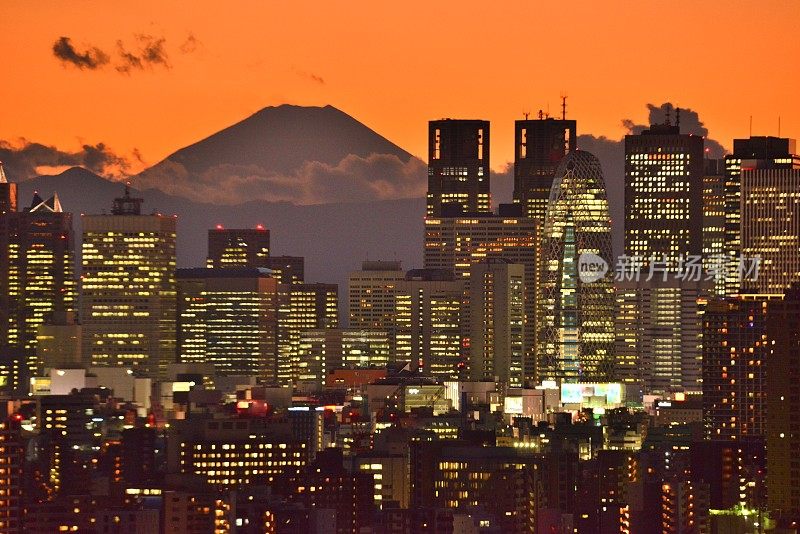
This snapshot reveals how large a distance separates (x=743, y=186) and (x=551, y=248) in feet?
30.5

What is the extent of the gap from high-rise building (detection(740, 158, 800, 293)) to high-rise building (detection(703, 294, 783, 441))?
1732 centimetres

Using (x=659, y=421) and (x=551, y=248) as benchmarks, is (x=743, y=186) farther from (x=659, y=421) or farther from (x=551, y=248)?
(x=659, y=421)

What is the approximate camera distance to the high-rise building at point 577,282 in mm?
126438

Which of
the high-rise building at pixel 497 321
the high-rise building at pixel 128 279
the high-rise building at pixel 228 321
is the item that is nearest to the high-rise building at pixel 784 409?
the high-rise building at pixel 497 321

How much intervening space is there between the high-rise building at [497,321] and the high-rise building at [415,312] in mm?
1225

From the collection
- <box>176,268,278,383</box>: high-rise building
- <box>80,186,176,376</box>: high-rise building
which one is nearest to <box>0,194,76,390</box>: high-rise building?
<box>80,186,176,376</box>: high-rise building

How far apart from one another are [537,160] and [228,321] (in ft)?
83.2

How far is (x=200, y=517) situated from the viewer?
71.4 metres

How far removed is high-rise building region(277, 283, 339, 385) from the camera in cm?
14212

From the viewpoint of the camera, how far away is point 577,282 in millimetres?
127750

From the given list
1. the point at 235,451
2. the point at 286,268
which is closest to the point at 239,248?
the point at 286,268

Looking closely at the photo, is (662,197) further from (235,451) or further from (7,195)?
(235,451)

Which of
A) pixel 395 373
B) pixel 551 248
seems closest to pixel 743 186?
pixel 551 248

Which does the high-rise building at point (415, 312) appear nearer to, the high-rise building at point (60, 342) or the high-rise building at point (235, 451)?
the high-rise building at point (60, 342)
